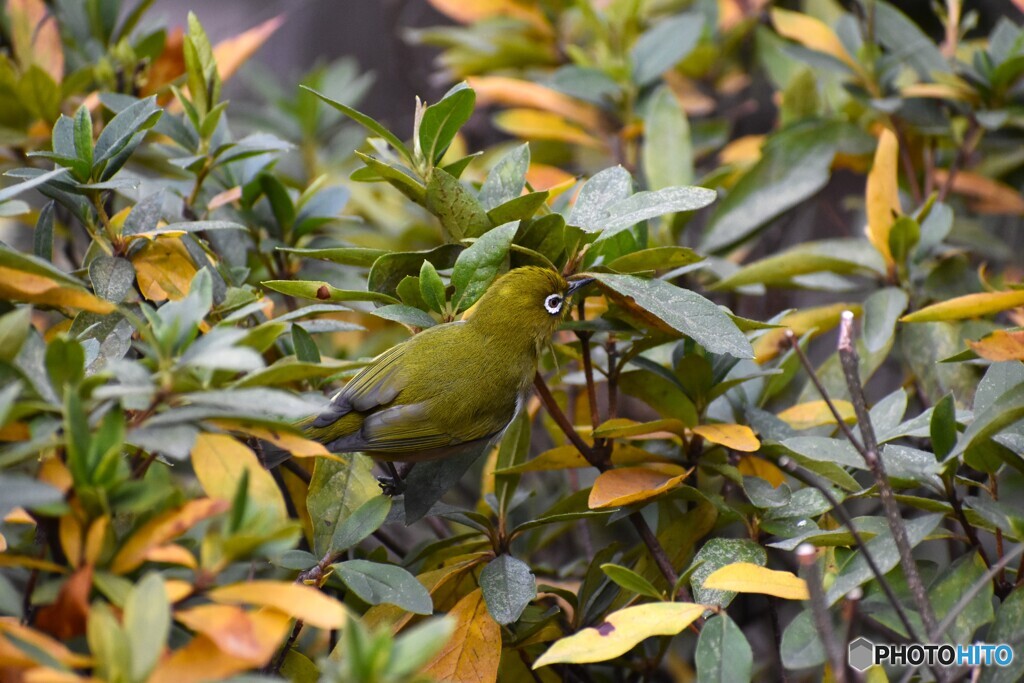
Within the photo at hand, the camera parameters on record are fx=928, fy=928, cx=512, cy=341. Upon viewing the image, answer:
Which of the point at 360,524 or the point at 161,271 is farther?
the point at 161,271

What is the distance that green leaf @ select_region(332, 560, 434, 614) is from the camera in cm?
127

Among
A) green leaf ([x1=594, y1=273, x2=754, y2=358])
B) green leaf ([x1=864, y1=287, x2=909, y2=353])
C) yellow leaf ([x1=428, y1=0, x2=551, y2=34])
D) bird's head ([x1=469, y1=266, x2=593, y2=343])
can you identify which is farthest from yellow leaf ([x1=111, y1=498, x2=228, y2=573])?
yellow leaf ([x1=428, y1=0, x2=551, y2=34])

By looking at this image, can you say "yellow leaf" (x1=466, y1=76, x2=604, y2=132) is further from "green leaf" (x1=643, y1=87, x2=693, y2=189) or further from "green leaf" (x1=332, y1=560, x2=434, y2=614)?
"green leaf" (x1=332, y1=560, x2=434, y2=614)

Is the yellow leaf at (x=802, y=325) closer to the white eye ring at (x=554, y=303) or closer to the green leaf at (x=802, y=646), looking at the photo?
the white eye ring at (x=554, y=303)

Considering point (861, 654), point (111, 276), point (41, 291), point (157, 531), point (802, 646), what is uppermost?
point (41, 291)

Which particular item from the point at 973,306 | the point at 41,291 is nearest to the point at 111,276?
the point at 41,291

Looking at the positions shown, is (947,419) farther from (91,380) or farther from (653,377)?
(91,380)

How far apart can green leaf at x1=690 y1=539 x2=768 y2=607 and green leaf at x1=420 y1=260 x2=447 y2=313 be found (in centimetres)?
56

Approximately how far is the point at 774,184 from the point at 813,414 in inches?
28.2

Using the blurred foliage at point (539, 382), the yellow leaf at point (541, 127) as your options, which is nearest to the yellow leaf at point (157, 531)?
the blurred foliage at point (539, 382)

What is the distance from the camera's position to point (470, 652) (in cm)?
143

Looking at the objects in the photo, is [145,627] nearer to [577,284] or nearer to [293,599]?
[293,599]

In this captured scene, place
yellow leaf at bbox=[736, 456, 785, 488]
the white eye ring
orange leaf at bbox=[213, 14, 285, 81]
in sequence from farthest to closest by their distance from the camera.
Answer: orange leaf at bbox=[213, 14, 285, 81] < yellow leaf at bbox=[736, 456, 785, 488] < the white eye ring

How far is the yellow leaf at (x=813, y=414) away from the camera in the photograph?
1.73 meters
